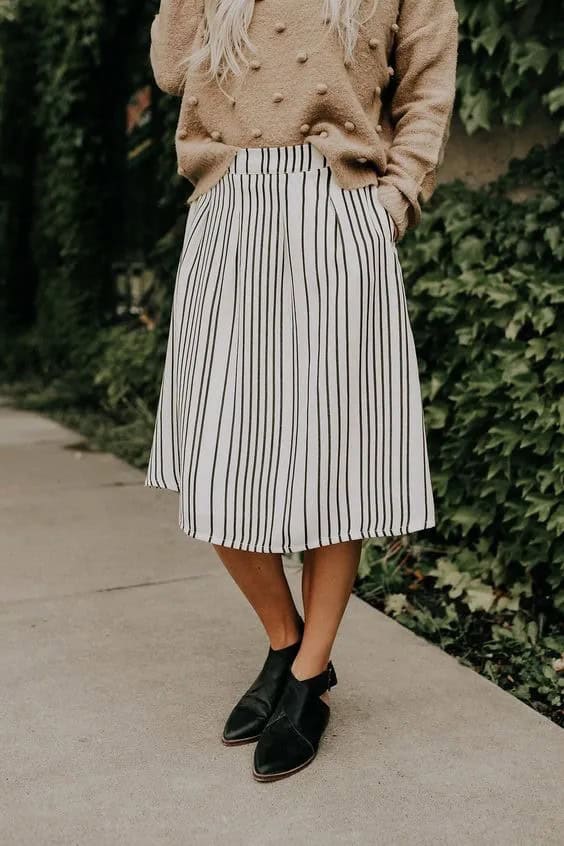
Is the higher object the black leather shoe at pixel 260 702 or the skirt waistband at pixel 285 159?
the skirt waistband at pixel 285 159

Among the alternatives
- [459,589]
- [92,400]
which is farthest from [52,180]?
[459,589]

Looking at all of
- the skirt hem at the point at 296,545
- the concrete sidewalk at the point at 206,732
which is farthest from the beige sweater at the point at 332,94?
the concrete sidewalk at the point at 206,732

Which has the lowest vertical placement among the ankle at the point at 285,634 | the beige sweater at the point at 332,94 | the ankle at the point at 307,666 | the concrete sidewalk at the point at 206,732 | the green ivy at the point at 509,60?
the concrete sidewalk at the point at 206,732

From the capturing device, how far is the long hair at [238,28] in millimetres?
2078

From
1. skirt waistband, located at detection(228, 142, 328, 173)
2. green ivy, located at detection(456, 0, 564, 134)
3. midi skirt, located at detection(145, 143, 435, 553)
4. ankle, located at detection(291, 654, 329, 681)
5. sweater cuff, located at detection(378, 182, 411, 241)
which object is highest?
green ivy, located at detection(456, 0, 564, 134)

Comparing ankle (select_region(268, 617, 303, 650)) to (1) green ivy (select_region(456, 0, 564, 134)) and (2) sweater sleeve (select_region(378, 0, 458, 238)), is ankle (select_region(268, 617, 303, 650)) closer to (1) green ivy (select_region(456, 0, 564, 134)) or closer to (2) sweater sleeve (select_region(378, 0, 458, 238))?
(2) sweater sleeve (select_region(378, 0, 458, 238))

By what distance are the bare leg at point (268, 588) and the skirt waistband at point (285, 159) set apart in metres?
0.82

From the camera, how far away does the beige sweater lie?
6.85 feet

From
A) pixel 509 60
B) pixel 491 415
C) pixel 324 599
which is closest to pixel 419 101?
pixel 509 60

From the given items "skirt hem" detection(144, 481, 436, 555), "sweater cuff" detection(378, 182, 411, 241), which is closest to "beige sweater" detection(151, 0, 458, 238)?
"sweater cuff" detection(378, 182, 411, 241)

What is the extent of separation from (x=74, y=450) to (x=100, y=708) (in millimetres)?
3353

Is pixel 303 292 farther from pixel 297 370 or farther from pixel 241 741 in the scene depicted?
pixel 241 741

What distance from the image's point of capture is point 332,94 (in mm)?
2074

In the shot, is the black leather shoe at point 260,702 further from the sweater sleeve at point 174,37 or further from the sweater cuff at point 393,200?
the sweater sleeve at point 174,37
